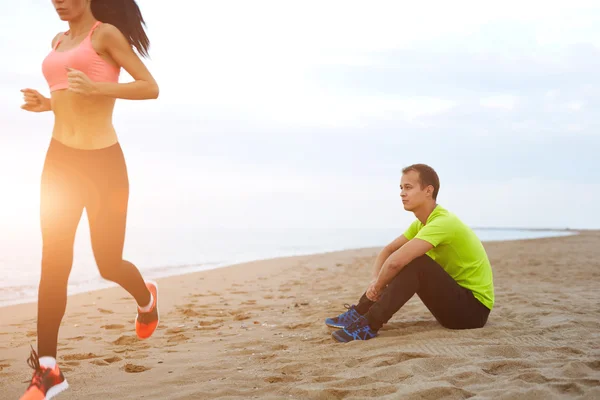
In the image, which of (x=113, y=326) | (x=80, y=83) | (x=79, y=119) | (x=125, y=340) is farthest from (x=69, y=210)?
(x=113, y=326)

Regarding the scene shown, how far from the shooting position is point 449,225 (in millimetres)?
4035

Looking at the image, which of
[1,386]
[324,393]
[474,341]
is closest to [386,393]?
[324,393]

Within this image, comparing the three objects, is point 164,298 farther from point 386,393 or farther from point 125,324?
point 386,393

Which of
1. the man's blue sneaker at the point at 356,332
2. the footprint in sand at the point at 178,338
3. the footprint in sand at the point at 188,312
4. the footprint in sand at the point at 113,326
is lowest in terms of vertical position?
the footprint in sand at the point at 188,312

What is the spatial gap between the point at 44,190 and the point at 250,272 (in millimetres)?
8512

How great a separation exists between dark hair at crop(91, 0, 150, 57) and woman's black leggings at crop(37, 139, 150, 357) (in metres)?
0.61

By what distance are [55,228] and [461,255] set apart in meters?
2.92

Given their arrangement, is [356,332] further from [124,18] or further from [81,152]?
[124,18]

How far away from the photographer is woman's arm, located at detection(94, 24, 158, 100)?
2.79m

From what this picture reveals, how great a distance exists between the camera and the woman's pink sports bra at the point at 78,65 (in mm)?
2775

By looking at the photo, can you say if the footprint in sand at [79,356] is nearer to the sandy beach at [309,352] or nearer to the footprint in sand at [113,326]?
the sandy beach at [309,352]

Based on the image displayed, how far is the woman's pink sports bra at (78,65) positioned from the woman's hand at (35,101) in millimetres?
254

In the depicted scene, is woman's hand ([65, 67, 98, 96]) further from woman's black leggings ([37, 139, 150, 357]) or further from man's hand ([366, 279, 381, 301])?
man's hand ([366, 279, 381, 301])

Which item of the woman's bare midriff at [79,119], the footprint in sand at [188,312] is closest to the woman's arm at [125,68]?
the woman's bare midriff at [79,119]
